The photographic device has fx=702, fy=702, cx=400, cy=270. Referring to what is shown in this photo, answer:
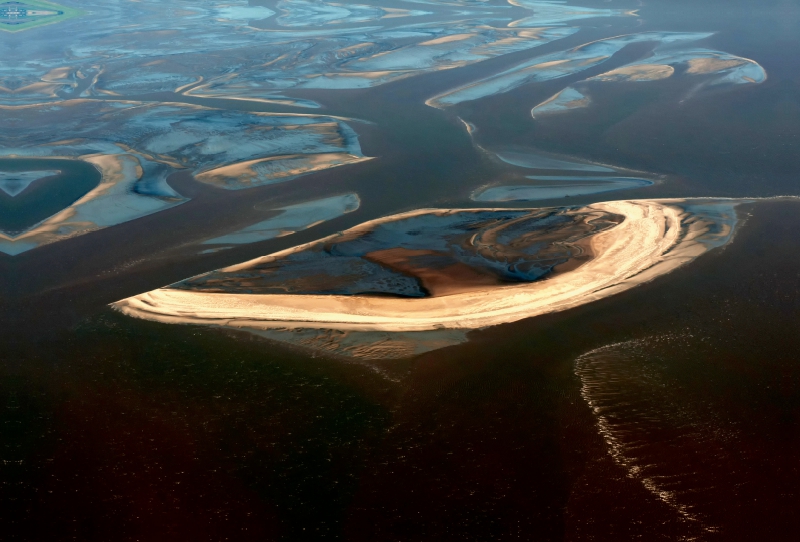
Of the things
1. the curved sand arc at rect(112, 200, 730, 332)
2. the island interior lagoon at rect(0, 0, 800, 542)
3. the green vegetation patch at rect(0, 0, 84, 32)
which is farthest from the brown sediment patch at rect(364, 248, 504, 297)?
the green vegetation patch at rect(0, 0, 84, 32)

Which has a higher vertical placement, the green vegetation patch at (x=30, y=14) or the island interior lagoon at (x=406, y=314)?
the green vegetation patch at (x=30, y=14)

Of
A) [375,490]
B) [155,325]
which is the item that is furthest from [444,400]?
[155,325]

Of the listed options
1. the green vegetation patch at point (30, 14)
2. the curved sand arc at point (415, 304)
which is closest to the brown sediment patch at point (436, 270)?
the curved sand arc at point (415, 304)

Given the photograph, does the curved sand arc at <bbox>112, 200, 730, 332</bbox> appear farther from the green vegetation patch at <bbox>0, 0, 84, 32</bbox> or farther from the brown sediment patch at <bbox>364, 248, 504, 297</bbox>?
the green vegetation patch at <bbox>0, 0, 84, 32</bbox>

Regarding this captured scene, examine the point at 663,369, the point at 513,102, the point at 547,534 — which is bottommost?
the point at 547,534

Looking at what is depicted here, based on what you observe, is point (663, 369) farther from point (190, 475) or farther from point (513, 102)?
point (513, 102)

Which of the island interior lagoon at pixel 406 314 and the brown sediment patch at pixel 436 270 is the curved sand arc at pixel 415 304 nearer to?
the island interior lagoon at pixel 406 314
